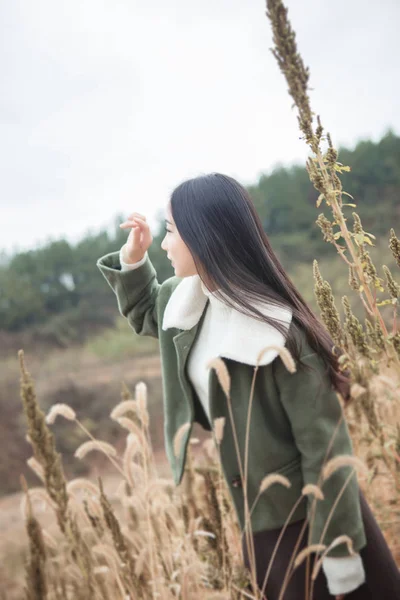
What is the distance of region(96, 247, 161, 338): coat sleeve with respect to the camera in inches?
72.4

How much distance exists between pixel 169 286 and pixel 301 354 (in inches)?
23.1

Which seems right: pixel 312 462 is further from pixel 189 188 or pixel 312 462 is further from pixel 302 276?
pixel 302 276

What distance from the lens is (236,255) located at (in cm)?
158

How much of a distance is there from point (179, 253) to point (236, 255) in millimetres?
174

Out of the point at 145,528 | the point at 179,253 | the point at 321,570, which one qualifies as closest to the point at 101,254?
the point at 145,528

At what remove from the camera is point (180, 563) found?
6.33 ft

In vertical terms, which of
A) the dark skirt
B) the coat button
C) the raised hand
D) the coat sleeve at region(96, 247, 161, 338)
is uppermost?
the raised hand

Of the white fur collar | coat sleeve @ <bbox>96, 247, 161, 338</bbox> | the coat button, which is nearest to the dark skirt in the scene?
the coat button

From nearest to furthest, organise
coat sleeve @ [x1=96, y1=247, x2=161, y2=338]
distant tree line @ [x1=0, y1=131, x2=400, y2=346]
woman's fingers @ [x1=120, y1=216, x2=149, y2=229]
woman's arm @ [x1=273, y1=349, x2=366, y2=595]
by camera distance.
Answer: woman's arm @ [x1=273, y1=349, x2=366, y2=595] → woman's fingers @ [x1=120, y1=216, x2=149, y2=229] → coat sleeve @ [x1=96, y1=247, x2=161, y2=338] → distant tree line @ [x1=0, y1=131, x2=400, y2=346]

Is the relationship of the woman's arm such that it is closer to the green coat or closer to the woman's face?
the green coat

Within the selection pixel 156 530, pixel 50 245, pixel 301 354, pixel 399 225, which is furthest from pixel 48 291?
pixel 301 354

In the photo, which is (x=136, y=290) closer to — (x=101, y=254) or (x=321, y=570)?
(x=321, y=570)

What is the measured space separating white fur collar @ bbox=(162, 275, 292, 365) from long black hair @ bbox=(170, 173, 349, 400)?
3 centimetres

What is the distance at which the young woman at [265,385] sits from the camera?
1435mm
